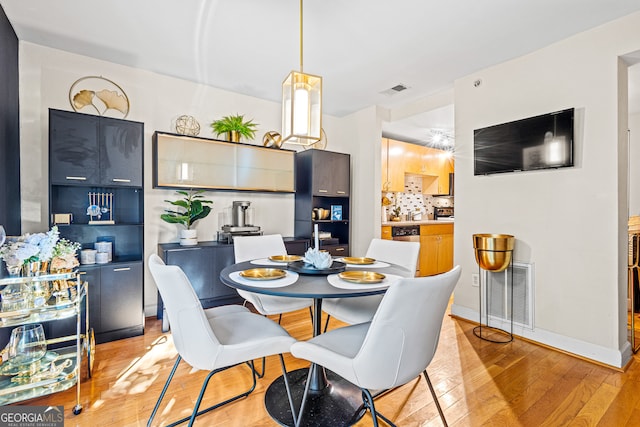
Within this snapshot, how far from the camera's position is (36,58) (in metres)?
2.65

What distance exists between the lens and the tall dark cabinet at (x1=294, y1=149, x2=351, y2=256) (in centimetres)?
391

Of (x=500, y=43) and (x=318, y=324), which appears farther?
(x=500, y=43)

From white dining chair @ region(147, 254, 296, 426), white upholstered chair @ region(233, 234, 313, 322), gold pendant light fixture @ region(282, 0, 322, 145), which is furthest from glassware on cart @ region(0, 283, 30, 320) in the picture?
gold pendant light fixture @ region(282, 0, 322, 145)

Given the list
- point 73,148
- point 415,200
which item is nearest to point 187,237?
point 73,148

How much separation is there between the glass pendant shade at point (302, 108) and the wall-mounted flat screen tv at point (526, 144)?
6.42ft

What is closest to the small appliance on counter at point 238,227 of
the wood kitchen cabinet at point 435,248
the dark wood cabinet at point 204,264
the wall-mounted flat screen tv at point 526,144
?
the dark wood cabinet at point 204,264

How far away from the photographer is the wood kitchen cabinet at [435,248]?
4.97m

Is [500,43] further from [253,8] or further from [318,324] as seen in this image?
[318,324]

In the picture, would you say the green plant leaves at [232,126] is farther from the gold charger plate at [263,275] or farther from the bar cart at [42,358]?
the gold charger plate at [263,275]

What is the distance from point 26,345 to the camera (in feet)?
6.03

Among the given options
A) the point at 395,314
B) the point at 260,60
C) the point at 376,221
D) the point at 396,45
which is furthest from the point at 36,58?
the point at 376,221

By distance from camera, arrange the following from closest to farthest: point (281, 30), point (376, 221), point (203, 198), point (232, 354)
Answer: point (232, 354)
point (281, 30)
point (203, 198)
point (376, 221)

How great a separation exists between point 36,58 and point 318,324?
319cm

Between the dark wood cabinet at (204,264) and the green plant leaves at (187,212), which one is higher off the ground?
the green plant leaves at (187,212)
